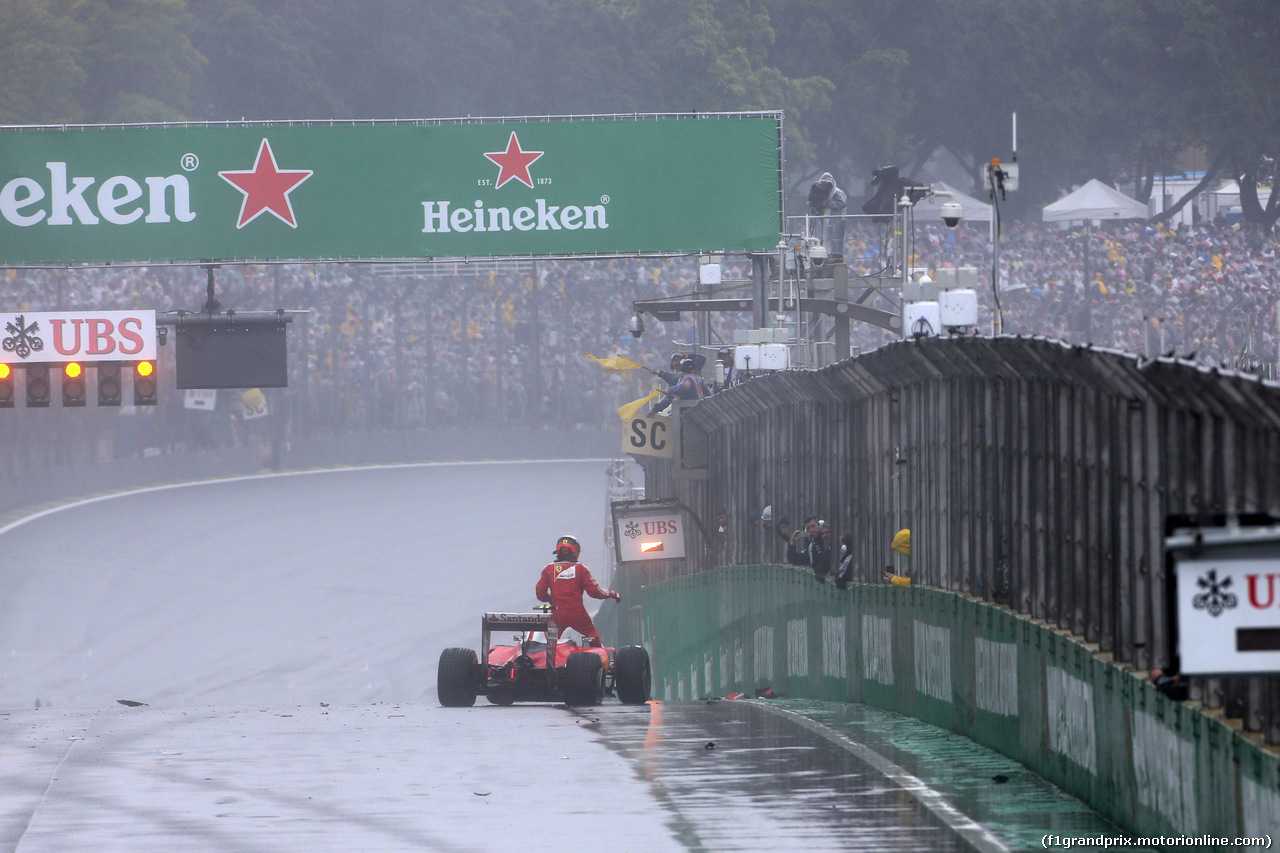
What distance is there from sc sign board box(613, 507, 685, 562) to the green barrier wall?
17.7 ft

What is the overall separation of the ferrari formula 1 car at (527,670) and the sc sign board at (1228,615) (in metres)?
10.4

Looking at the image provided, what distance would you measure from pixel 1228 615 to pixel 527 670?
35.7 feet

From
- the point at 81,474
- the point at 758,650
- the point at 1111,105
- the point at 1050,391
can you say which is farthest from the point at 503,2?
the point at 1050,391

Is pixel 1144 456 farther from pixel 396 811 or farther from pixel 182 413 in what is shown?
pixel 182 413

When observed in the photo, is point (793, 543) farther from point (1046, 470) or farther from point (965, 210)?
point (965, 210)

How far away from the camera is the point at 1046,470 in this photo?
32.5 feet

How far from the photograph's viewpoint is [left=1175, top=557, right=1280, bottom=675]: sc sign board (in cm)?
518

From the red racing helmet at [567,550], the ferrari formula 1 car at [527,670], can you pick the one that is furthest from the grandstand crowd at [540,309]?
the ferrari formula 1 car at [527,670]

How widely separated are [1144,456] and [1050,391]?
1624mm

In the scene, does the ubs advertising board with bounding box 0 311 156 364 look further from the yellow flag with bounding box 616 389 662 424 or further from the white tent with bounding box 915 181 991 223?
the white tent with bounding box 915 181 991 223

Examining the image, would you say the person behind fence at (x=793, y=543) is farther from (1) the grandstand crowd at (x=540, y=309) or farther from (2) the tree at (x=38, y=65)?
(2) the tree at (x=38, y=65)

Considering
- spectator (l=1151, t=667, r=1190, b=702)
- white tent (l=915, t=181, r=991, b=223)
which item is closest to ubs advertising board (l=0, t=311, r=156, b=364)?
spectator (l=1151, t=667, r=1190, b=702)

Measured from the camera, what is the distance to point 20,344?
899 inches

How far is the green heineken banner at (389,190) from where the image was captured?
23.9 metres
